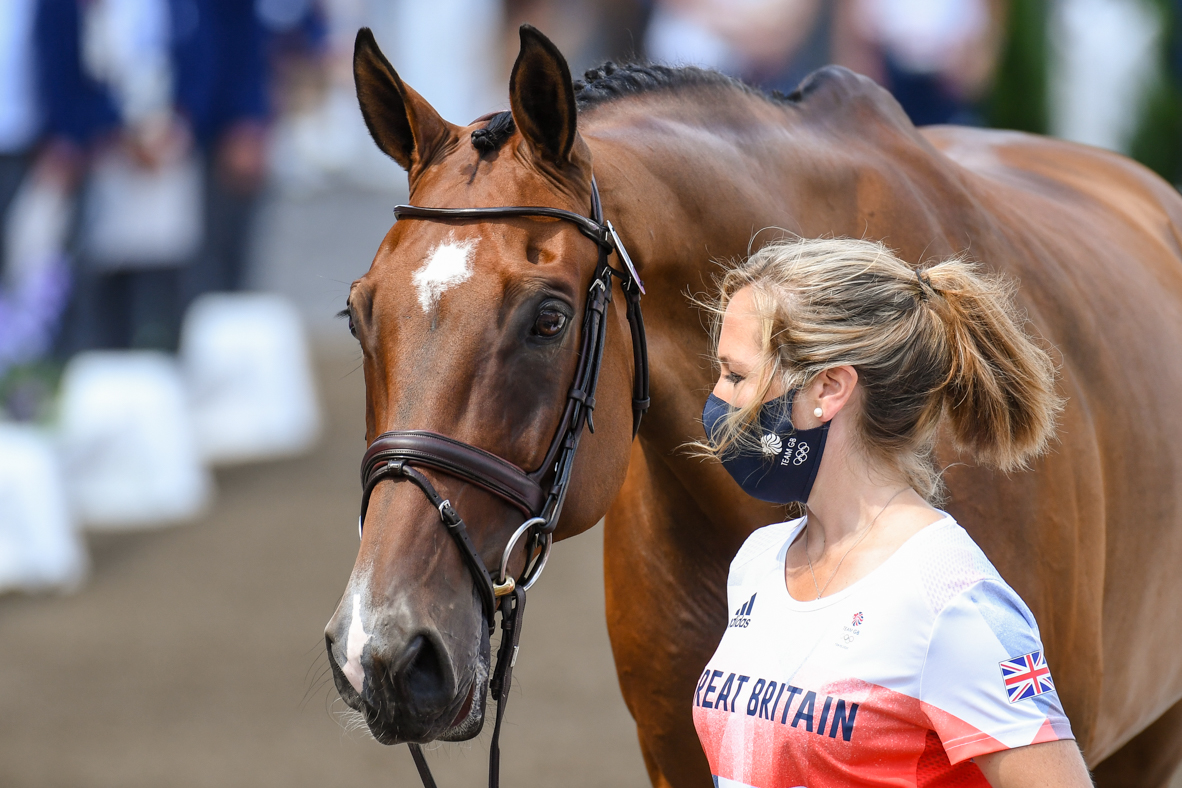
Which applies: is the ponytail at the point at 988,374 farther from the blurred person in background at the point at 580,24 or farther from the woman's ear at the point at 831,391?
the blurred person in background at the point at 580,24

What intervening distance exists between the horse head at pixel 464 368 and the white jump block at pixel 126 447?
17.6ft

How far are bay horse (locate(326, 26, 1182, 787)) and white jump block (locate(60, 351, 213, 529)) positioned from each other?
16.4 feet

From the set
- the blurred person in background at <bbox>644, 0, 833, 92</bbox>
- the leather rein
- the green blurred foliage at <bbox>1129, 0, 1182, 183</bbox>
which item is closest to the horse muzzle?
the leather rein

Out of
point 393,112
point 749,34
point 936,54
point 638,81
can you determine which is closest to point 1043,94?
point 936,54

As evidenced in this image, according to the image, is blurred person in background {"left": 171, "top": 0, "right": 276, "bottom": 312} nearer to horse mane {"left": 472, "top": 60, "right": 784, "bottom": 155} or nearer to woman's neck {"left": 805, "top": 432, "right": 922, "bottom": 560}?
horse mane {"left": 472, "top": 60, "right": 784, "bottom": 155}

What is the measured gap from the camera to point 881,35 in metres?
10.0

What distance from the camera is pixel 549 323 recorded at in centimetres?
188

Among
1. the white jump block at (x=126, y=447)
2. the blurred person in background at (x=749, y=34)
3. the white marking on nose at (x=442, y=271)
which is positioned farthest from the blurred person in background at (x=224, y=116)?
the white marking on nose at (x=442, y=271)

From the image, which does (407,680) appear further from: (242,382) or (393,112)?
(242,382)

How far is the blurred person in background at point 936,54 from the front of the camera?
383 inches

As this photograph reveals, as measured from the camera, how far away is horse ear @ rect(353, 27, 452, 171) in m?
2.07

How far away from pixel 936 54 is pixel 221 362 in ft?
20.0

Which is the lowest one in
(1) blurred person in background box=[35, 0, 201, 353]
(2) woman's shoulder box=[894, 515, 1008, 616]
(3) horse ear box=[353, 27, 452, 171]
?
(1) blurred person in background box=[35, 0, 201, 353]

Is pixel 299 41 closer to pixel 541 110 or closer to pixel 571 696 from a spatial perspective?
pixel 571 696
